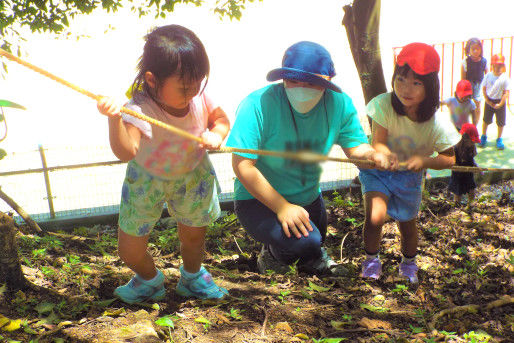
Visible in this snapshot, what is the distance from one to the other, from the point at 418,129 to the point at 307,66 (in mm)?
862

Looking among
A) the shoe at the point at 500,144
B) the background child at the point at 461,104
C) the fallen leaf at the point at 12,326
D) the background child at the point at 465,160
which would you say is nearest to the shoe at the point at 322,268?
the background child at the point at 461,104

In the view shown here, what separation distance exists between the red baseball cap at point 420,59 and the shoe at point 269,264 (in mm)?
1537

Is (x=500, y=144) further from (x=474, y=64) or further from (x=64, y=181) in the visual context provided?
(x=64, y=181)

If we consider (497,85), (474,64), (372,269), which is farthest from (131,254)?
(497,85)

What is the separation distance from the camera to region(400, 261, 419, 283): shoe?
10.8 feet

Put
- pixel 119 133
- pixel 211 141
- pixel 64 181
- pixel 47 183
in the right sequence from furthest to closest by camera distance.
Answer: pixel 64 181
pixel 47 183
pixel 211 141
pixel 119 133

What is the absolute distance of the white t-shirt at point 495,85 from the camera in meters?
5.21

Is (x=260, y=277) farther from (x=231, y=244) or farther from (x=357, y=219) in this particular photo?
(x=357, y=219)

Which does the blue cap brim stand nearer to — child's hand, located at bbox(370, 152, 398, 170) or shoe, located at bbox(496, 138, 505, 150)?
child's hand, located at bbox(370, 152, 398, 170)

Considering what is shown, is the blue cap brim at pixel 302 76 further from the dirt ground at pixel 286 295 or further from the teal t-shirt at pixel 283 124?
the dirt ground at pixel 286 295

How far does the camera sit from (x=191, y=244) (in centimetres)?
275

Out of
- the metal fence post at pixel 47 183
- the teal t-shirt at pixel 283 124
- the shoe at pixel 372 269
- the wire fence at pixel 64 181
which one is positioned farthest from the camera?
the wire fence at pixel 64 181

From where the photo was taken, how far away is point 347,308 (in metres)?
2.80

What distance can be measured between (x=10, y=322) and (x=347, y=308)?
175cm
